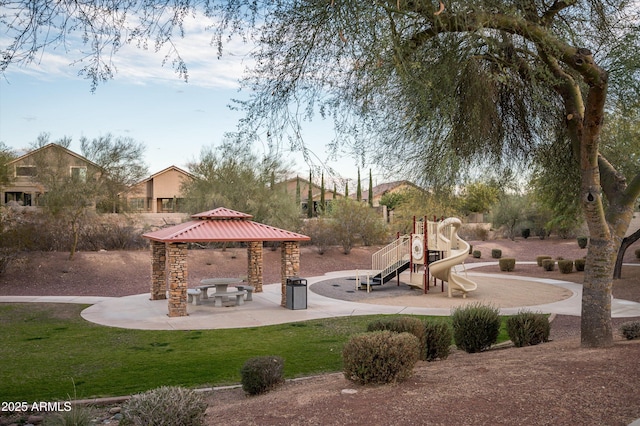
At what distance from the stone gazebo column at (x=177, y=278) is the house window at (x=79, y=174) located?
52.3ft

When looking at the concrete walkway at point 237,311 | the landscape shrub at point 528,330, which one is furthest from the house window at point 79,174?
the landscape shrub at point 528,330

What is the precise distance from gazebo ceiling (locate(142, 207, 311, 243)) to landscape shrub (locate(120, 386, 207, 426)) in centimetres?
1062

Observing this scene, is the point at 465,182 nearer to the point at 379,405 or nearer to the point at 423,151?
the point at 423,151

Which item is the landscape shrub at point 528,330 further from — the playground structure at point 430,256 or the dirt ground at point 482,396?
the playground structure at point 430,256

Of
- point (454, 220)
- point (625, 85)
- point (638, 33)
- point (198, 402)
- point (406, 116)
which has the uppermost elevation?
point (638, 33)

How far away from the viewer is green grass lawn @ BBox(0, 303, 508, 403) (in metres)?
9.23

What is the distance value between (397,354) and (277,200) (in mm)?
27378

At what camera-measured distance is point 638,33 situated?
882cm

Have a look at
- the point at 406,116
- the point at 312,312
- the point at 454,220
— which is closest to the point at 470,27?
the point at 406,116

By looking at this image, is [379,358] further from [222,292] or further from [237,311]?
[222,292]

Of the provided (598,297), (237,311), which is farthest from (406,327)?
(237,311)

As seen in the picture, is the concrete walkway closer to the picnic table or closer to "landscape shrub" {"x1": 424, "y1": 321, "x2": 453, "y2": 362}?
the picnic table

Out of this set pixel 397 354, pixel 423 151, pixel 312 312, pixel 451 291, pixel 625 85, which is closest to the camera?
pixel 397 354

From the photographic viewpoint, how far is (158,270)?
19375 millimetres
